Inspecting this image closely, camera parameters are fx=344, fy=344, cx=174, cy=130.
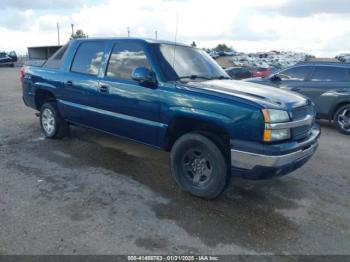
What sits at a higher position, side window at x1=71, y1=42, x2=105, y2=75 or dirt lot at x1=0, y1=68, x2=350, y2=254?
side window at x1=71, y1=42, x2=105, y2=75

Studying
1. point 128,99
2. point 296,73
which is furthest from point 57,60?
point 296,73

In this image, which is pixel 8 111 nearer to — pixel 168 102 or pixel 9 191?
pixel 9 191

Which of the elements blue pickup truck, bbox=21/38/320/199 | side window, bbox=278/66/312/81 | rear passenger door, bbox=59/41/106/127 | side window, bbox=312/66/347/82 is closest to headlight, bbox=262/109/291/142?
blue pickup truck, bbox=21/38/320/199

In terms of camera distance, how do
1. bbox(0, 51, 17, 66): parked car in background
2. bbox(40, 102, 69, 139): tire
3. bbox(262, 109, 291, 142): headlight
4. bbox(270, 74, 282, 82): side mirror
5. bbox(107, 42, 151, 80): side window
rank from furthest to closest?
bbox(0, 51, 17, 66): parked car in background < bbox(270, 74, 282, 82): side mirror < bbox(40, 102, 69, 139): tire < bbox(107, 42, 151, 80): side window < bbox(262, 109, 291, 142): headlight

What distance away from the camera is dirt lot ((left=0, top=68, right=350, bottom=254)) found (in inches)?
125

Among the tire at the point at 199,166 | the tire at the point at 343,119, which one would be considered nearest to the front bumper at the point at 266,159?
the tire at the point at 199,166

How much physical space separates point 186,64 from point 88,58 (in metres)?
1.67

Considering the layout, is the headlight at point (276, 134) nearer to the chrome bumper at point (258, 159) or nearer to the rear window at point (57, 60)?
the chrome bumper at point (258, 159)

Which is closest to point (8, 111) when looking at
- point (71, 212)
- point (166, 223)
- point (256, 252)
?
point (71, 212)

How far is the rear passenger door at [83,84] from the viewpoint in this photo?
517 centimetres

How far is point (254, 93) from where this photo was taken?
3.99 meters

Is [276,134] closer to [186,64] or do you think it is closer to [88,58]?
[186,64]

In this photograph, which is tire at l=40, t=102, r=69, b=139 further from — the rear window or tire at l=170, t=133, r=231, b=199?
tire at l=170, t=133, r=231, b=199

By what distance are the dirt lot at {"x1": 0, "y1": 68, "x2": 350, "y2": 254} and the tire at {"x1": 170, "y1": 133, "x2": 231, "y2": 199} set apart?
166 millimetres
